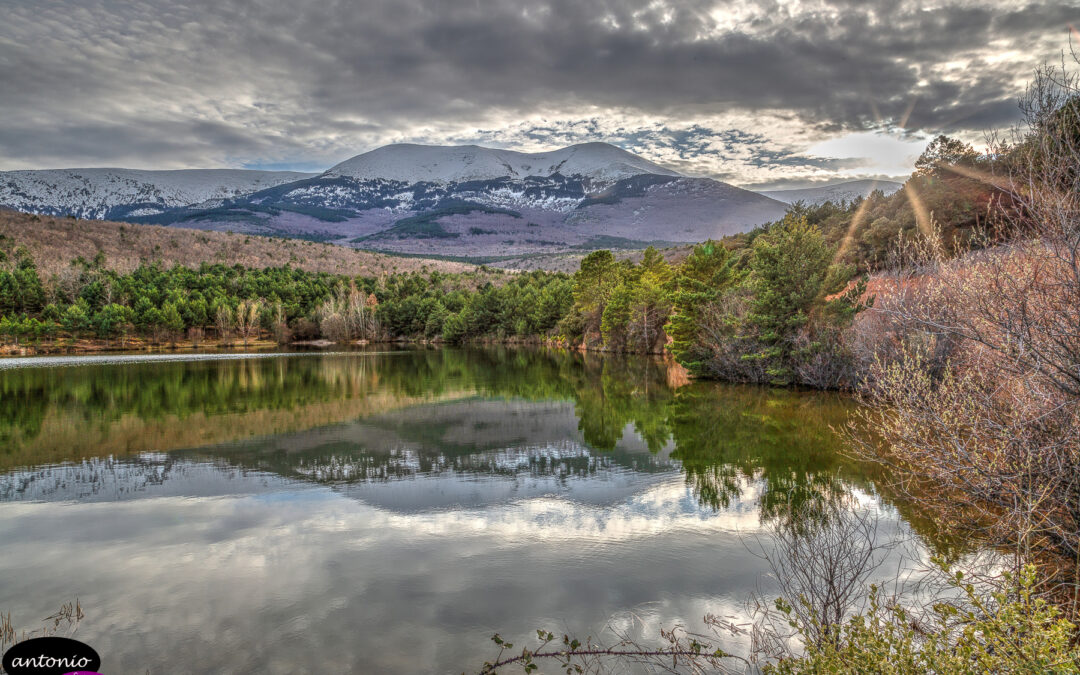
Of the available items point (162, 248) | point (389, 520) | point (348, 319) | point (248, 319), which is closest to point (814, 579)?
point (389, 520)

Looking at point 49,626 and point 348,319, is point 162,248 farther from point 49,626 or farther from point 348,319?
point 49,626

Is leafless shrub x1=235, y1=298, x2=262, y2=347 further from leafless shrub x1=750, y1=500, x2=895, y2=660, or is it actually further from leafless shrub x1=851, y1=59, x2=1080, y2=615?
leafless shrub x1=851, y1=59, x2=1080, y2=615

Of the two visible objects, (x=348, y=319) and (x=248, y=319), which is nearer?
(x=248, y=319)

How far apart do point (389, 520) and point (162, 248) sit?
125481 millimetres

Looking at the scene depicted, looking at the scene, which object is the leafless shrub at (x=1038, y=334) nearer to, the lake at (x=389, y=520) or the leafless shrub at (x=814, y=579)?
the leafless shrub at (x=814, y=579)

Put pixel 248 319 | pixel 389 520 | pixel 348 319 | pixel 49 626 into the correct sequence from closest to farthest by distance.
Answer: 1. pixel 49 626
2. pixel 389 520
3. pixel 248 319
4. pixel 348 319

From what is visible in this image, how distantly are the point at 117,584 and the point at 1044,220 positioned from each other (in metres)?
12.6

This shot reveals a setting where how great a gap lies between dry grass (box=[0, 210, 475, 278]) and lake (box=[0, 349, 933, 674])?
92.3 meters

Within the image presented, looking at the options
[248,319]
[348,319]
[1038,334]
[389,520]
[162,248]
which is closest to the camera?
[1038,334]

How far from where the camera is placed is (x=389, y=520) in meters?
11.5

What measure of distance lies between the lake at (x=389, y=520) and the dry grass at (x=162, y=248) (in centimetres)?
9227

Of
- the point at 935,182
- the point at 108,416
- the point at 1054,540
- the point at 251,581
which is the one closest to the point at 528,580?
→ the point at 251,581

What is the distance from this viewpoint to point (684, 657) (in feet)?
21.1

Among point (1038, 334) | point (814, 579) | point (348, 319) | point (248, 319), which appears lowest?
point (348, 319)
